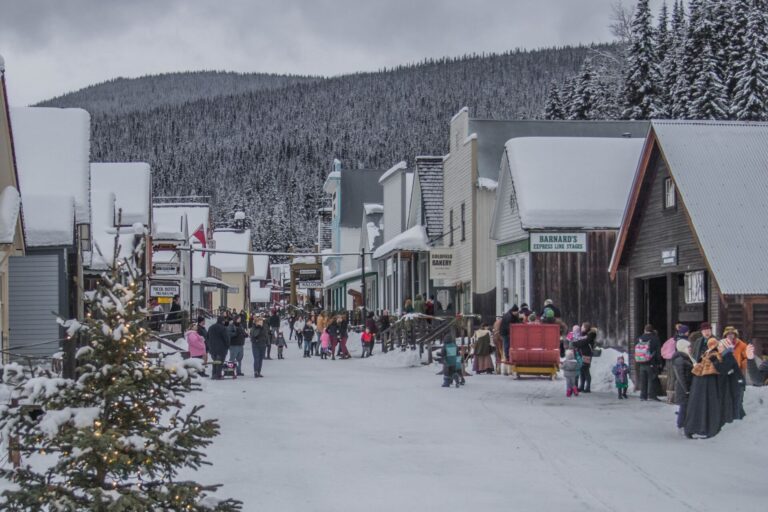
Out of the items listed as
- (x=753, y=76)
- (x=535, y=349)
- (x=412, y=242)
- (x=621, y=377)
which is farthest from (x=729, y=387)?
(x=753, y=76)

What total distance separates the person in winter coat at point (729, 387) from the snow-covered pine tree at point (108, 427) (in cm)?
1116

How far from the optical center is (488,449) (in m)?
15.8

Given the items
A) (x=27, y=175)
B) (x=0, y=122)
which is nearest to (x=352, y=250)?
(x=27, y=175)

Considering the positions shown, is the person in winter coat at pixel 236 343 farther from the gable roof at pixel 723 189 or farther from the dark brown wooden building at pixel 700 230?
the gable roof at pixel 723 189

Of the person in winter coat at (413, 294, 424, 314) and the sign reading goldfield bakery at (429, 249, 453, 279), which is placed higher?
the sign reading goldfield bakery at (429, 249, 453, 279)

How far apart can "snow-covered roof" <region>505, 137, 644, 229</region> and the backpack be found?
34.4 ft

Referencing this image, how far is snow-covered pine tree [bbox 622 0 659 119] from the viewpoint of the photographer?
64.2 meters

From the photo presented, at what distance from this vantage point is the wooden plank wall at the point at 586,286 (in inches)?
1320

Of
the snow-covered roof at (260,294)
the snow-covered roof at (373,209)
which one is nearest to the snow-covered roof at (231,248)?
the snow-covered roof at (260,294)

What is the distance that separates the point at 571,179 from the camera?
34500mm

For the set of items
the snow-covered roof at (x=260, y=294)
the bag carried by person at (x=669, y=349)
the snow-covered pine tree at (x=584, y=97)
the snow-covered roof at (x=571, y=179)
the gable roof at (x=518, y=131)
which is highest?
the snow-covered pine tree at (x=584, y=97)

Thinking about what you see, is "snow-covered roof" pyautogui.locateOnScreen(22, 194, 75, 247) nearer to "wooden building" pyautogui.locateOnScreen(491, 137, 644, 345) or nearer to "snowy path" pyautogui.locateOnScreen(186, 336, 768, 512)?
"snowy path" pyautogui.locateOnScreen(186, 336, 768, 512)

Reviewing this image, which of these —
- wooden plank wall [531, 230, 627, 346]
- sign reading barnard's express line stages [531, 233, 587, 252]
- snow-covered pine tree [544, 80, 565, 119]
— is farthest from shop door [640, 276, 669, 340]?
snow-covered pine tree [544, 80, 565, 119]

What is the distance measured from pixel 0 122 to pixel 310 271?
6206 cm
